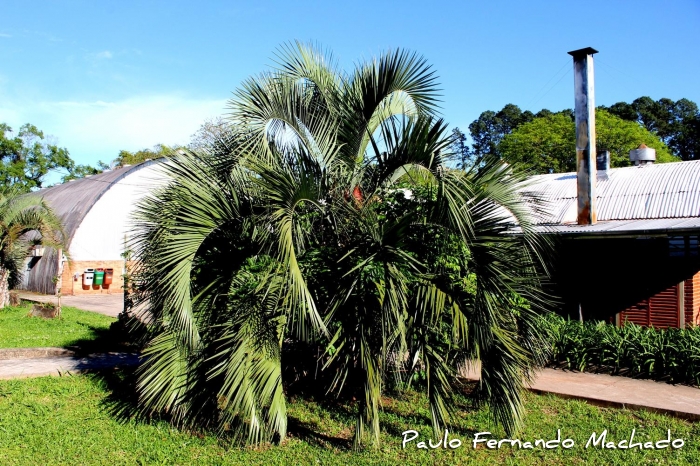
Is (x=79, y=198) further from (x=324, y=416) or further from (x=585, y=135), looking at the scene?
(x=324, y=416)

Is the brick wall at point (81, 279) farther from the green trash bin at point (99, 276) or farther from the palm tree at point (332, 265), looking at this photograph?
the palm tree at point (332, 265)

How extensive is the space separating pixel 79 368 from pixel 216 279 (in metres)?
4.59

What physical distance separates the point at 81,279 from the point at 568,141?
→ 27.5 meters

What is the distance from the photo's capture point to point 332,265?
6.25 m

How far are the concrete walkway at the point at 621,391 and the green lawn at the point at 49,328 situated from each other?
27.4 ft

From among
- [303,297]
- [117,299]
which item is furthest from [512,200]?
[117,299]

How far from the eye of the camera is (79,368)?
9.59 m

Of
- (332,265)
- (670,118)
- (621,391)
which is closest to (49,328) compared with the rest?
(332,265)

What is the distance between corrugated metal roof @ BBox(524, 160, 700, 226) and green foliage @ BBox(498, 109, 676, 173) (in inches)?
737

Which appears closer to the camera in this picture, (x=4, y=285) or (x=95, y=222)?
(x=4, y=285)

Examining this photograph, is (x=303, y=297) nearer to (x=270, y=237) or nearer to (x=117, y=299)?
(x=270, y=237)

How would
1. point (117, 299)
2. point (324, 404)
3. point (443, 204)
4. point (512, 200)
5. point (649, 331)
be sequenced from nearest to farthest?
point (443, 204), point (512, 200), point (324, 404), point (649, 331), point (117, 299)

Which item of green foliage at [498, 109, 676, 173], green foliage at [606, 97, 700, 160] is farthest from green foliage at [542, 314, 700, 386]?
green foliage at [606, 97, 700, 160]

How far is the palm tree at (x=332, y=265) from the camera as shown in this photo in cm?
572
